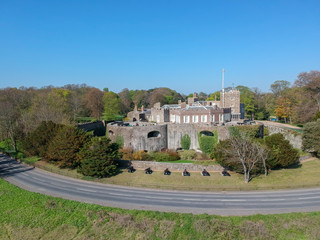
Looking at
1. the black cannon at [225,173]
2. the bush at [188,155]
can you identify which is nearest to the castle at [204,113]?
the bush at [188,155]

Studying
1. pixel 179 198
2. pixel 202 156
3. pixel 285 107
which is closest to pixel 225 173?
pixel 202 156

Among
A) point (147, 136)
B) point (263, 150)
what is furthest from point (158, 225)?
point (147, 136)

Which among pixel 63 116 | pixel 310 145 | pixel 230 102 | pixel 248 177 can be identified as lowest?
pixel 248 177

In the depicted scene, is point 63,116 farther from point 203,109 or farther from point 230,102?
point 230,102

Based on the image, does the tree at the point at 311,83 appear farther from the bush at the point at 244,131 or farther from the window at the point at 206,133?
the window at the point at 206,133

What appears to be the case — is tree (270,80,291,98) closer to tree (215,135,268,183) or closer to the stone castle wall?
the stone castle wall

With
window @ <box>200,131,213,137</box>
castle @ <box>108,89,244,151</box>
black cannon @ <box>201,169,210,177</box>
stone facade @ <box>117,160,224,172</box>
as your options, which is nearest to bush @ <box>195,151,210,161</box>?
castle @ <box>108,89,244,151</box>

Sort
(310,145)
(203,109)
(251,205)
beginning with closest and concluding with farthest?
(251,205), (310,145), (203,109)
